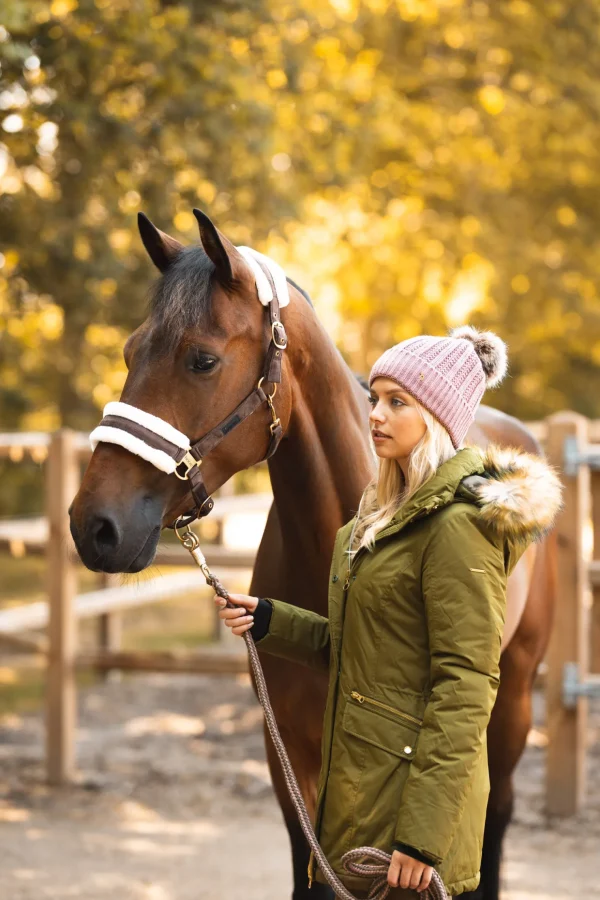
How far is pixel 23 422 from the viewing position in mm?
11219

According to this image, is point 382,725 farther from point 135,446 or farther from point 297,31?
point 297,31

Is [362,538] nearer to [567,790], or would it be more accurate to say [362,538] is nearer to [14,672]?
[567,790]

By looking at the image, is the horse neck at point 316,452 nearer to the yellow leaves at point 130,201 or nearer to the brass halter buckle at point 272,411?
the brass halter buckle at point 272,411

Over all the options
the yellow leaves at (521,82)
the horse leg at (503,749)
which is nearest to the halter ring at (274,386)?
the horse leg at (503,749)

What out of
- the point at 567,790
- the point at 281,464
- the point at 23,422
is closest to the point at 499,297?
the point at 23,422

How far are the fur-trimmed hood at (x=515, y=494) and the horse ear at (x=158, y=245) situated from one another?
0.82 metres

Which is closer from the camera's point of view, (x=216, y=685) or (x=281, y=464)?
(x=281, y=464)

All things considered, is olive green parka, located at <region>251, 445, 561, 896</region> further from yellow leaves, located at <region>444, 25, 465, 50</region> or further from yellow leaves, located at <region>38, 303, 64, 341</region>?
yellow leaves, located at <region>444, 25, 465, 50</region>

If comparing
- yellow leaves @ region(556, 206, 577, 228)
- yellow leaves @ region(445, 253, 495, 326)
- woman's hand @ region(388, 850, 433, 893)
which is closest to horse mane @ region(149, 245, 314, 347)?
woman's hand @ region(388, 850, 433, 893)

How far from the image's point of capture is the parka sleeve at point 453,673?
172 centimetres

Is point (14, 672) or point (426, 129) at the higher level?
point (426, 129)

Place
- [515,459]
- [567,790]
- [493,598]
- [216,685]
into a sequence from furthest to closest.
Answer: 1. [216,685]
2. [567,790]
3. [515,459]
4. [493,598]

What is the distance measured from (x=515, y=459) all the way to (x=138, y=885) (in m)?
2.78

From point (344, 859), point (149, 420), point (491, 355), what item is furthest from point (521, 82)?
point (344, 859)
